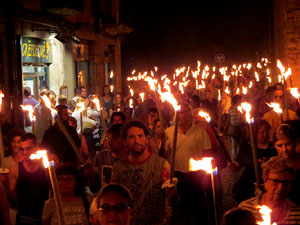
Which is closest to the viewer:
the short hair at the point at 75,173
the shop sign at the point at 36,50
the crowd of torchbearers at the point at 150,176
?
the crowd of torchbearers at the point at 150,176

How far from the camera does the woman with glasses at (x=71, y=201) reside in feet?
15.1

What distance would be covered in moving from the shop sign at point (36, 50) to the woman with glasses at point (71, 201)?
12.3 meters

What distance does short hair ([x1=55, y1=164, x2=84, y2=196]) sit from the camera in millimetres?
4832

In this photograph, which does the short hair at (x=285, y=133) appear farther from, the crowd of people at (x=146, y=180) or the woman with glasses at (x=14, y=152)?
the woman with glasses at (x=14, y=152)

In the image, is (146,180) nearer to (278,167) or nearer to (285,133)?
(278,167)

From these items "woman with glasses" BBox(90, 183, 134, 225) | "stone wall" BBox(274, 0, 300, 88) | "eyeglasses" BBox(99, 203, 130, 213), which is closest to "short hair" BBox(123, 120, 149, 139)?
"woman with glasses" BBox(90, 183, 134, 225)

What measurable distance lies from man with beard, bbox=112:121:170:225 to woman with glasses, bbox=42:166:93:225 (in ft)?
1.29

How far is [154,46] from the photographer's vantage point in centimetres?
4728

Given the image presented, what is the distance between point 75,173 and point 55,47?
50.5ft

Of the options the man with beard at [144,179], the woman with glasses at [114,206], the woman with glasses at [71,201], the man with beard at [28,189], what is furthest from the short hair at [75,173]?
the woman with glasses at [114,206]

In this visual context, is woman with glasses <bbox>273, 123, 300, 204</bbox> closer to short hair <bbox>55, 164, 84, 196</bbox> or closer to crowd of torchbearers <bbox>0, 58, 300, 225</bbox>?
crowd of torchbearers <bbox>0, 58, 300, 225</bbox>

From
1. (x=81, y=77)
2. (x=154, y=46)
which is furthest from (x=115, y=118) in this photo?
(x=154, y=46)

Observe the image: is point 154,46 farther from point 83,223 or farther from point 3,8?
point 83,223

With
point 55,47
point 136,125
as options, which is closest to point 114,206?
point 136,125
